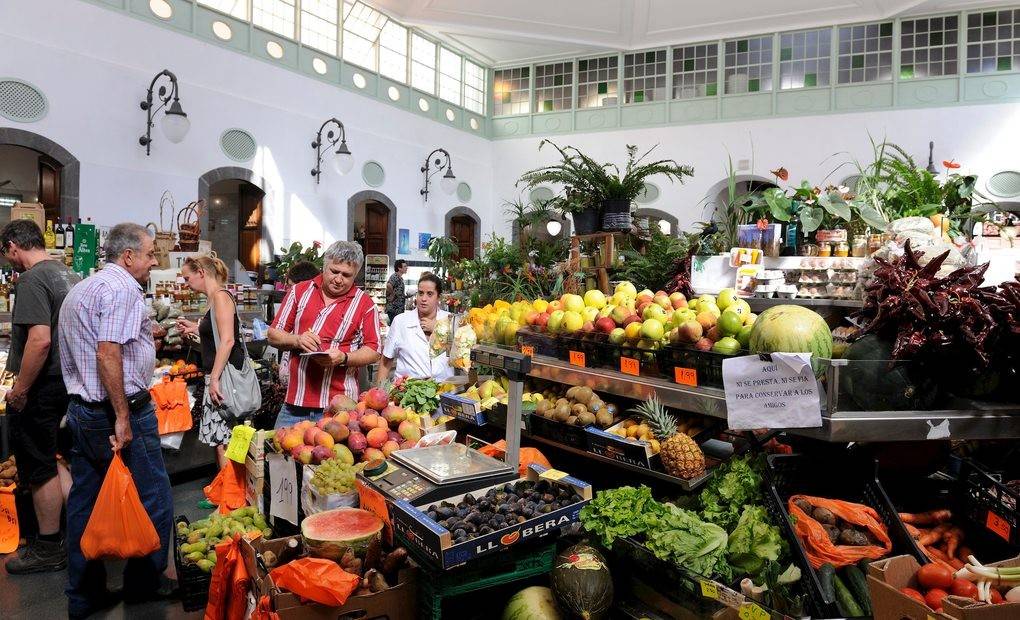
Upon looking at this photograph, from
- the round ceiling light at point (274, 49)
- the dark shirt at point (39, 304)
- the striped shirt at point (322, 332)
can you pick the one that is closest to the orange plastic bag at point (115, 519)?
the striped shirt at point (322, 332)

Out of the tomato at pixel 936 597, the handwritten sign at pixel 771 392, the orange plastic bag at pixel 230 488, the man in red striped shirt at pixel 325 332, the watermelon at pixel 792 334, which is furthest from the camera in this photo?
the orange plastic bag at pixel 230 488

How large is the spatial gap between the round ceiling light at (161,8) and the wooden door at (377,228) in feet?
17.0

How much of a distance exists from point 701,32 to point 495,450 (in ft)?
43.7

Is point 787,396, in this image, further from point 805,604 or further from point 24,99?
point 24,99

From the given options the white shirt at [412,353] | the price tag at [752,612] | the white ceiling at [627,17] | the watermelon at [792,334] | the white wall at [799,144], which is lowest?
the price tag at [752,612]

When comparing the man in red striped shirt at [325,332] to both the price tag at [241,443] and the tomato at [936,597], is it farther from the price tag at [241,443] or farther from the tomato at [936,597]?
the tomato at [936,597]

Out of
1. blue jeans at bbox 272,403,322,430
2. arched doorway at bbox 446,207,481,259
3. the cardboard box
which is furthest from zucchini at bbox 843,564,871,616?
arched doorway at bbox 446,207,481,259

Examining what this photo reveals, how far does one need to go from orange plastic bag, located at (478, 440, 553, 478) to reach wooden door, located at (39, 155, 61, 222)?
8.37 m

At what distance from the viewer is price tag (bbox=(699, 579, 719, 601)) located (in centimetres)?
170

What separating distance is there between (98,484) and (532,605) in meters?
2.14

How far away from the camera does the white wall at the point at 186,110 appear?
8266 mm

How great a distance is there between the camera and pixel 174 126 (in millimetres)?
8539

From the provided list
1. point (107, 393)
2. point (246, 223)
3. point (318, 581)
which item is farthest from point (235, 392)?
point (246, 223)

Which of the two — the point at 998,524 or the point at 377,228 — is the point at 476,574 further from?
the point at 377,228
